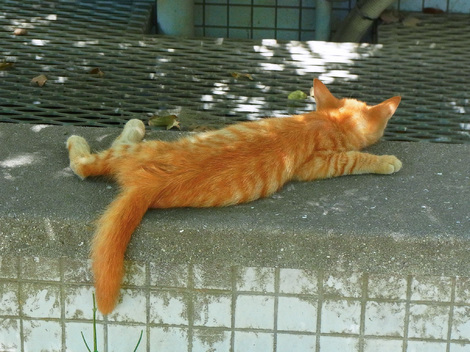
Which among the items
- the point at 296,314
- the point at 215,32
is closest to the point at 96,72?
the point at 215,32

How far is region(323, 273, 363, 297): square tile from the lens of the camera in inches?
128

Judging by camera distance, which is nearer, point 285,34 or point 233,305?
point 233,305

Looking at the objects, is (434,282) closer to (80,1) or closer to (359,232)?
(359,232)

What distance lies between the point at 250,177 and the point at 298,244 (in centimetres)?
44

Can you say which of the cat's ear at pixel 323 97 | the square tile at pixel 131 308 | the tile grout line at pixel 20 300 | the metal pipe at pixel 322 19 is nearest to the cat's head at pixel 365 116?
the cat's ear at pixel 323 97

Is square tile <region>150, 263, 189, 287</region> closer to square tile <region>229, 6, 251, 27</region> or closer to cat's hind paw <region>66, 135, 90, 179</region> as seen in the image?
cat's hind paw <region>66, 135, 90, 179</region>

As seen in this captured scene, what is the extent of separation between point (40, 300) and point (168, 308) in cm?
61

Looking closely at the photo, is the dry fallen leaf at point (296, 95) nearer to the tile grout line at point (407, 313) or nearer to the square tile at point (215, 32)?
the tile grout line at point (407, 313)

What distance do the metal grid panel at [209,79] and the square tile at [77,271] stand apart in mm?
1170

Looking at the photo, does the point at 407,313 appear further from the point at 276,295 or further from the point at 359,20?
the point at 359,20

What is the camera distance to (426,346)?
11.0ft

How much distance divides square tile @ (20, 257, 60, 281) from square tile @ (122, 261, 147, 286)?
13.5 inches

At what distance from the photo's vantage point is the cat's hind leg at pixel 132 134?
362 cm

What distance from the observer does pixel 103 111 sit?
14.3 ft
